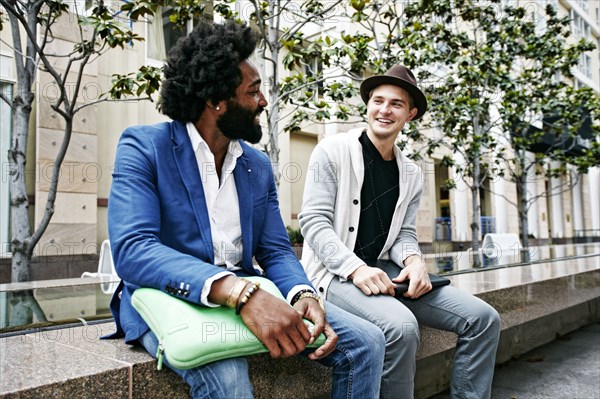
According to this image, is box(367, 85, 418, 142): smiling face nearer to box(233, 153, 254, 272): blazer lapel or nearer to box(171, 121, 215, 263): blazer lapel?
box(233, 153, 254, 272): blazer lapel

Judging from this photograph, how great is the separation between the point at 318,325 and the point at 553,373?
12.4 feet

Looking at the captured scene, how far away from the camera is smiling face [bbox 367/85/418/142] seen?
3084 millimetres

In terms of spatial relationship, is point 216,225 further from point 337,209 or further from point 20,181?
point 20,181

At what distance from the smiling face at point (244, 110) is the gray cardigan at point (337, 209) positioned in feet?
2.28

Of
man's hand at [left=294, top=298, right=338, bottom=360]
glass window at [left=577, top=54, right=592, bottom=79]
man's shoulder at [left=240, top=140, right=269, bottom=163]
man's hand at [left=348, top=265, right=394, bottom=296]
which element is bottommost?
man's hand at [left=294, top=298, right=338, bottom=360]

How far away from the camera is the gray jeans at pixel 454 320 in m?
2.42

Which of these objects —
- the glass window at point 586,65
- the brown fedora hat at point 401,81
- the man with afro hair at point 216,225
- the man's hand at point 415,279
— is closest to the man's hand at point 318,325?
the man with afro hair at point 216,225

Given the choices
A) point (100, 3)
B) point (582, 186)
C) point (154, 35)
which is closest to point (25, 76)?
point (100, 3)

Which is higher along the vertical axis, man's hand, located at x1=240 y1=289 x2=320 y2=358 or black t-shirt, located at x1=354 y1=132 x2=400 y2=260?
black t-shirt, located at x1=354 y1=132 x2=400 y2=260

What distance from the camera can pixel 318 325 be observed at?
196 centimetres

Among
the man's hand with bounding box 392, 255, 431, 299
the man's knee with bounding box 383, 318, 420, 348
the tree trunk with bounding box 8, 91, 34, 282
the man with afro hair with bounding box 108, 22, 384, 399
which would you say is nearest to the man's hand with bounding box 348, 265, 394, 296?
the man's hand with bounding box 392, 255, 431, 299

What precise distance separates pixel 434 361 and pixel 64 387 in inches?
126

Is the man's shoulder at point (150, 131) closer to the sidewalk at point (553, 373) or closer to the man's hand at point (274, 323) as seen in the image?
the man's hand at point (274, 323)

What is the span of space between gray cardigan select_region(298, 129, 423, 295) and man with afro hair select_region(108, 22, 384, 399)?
388 millimetres
